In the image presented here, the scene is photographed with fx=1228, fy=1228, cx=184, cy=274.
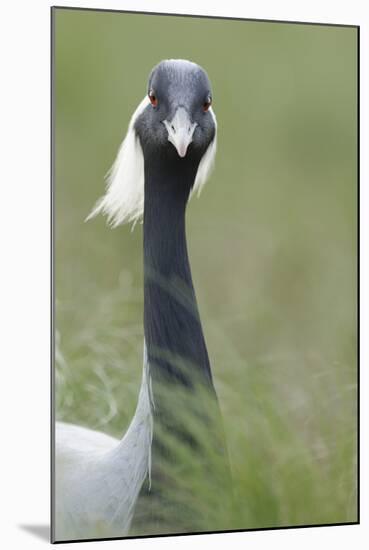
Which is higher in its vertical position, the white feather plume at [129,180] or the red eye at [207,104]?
the red eye at [207,104]

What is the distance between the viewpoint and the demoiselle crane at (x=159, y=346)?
3.81 m

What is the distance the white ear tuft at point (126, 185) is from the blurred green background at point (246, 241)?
4 centimetres

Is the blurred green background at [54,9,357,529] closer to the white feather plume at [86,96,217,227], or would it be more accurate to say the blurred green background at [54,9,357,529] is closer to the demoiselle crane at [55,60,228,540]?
the white feather plume at [86,96,217,227]

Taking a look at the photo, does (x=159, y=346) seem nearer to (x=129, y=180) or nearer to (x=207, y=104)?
(x=129, y=180)

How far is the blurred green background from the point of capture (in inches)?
157

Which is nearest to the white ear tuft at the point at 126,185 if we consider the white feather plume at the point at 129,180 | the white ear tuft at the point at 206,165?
the white feather plume at the point at 129,180

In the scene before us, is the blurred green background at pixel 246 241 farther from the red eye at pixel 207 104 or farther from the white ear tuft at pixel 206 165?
the red eye at pixel 207 104

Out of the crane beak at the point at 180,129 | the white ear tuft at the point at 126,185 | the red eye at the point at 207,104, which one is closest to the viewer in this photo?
the crane beak at the point at 180,129

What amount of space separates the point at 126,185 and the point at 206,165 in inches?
10.7

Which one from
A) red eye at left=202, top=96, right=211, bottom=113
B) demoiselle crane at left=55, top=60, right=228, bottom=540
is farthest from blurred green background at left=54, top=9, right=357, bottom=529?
red eye at left=202, top=96, right=211, bottom=113

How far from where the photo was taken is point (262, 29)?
4320 millimetres

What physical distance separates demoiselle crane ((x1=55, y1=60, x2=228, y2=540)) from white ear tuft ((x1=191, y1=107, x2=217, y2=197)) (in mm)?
28

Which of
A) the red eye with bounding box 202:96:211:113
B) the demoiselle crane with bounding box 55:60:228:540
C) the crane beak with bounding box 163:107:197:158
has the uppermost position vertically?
the red eye with bounding box 202:96:211:113

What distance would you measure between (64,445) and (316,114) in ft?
4.91
